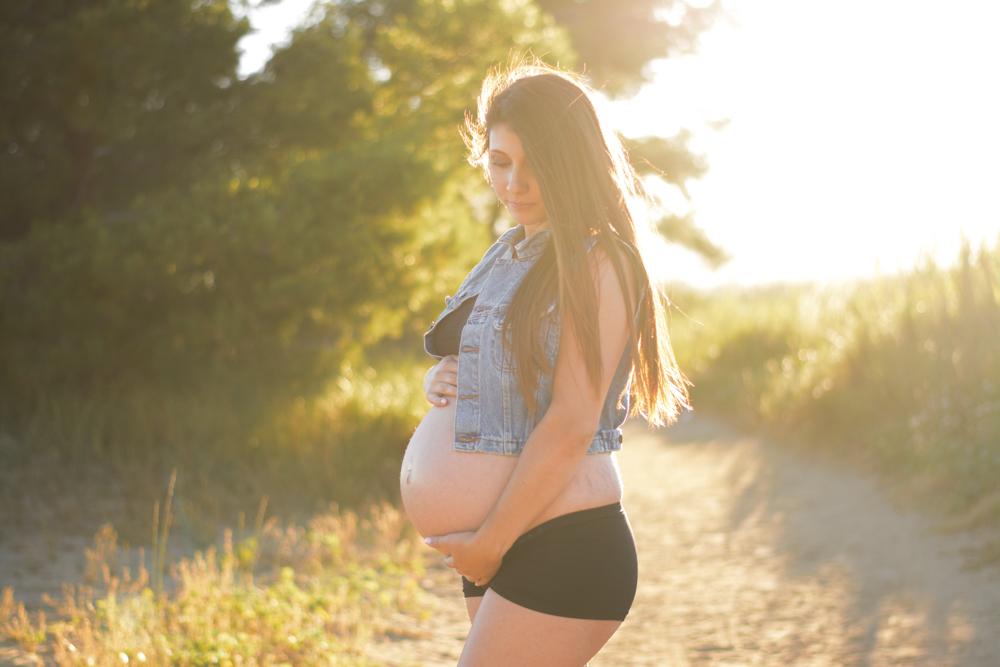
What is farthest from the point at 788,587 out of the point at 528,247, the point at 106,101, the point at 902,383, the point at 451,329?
the point at 106,101

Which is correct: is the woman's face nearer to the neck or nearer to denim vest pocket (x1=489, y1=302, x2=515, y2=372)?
the neck

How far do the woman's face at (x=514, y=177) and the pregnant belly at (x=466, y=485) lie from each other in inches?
19.2

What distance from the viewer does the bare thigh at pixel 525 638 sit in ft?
7.21

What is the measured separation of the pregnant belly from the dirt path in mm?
2661

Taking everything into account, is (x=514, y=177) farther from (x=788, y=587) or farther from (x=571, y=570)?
(x=788, y=587)

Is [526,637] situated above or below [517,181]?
below

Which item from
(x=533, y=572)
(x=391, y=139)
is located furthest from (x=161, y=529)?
(x=533, y=572)

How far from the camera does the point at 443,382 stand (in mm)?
2471

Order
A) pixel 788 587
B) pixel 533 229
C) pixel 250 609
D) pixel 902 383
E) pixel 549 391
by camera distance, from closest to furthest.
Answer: pixel 549 391, pixel 533 229, pixel 250 609, pixel 788 587, pixel 902 383

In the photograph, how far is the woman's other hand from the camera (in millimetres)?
2461

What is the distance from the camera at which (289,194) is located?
29.6ft

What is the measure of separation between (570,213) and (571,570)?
76cm

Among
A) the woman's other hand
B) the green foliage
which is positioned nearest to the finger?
the woman's other hand

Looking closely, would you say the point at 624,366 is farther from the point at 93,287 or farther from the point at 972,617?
the point at 93,287
